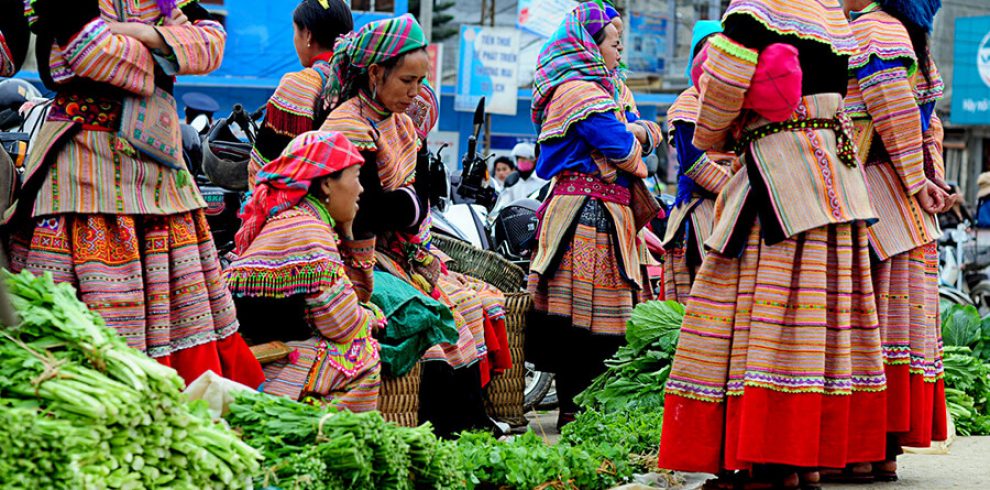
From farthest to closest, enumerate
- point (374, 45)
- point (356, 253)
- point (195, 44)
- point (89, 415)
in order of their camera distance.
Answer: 1. point (374, 45)
2. point (356, 253)
3. point (195, 44)
4. point (89, 415)

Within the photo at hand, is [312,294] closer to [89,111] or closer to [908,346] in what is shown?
[89,111]

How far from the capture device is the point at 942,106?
4181cm

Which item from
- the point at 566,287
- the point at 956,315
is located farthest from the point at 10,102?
the point at 956,315

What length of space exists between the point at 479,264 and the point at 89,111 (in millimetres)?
3273

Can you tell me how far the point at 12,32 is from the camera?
446 cm

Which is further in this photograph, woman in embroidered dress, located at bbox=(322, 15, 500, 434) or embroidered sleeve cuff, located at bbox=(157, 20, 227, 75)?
woman in embroidered dress, located at bbox=(322, 15, 500, 434)

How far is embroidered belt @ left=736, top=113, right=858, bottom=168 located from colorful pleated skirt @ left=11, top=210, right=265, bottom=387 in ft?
6.63

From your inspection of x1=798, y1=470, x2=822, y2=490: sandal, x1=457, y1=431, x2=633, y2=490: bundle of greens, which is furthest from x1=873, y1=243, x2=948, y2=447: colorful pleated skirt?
x1=457, y1=431, x2=633, y2=490: bundle of greens

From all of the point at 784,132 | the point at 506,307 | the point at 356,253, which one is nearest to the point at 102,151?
the point at 356,253

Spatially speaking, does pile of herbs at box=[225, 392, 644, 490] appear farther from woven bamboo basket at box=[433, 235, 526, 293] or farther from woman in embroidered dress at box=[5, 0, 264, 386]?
woven bamboo basket at box=[433, 235, 526, 293]

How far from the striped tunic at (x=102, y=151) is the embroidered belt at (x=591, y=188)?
309 centimetres

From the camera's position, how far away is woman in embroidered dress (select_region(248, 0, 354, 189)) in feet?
19.2

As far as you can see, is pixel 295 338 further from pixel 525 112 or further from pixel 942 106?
pixel 942 106

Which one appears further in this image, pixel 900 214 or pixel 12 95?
pixel 12 95
